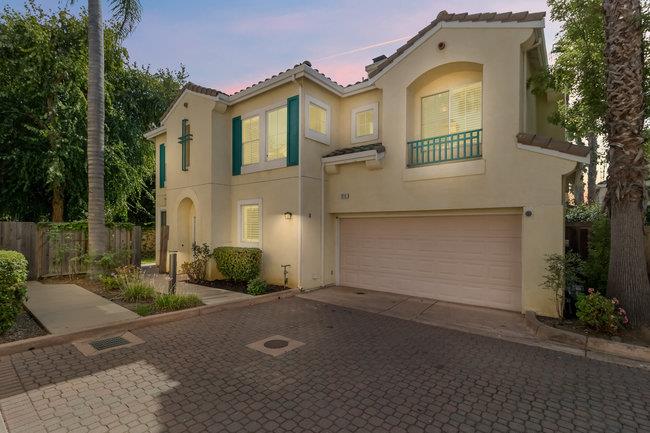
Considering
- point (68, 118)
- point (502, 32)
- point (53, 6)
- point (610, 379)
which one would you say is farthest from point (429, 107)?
point (53, 6)

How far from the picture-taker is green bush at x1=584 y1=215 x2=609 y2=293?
6609mm

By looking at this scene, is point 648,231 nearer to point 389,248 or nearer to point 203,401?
point 389,248

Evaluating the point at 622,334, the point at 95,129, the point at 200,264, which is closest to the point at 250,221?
the point at 200,264

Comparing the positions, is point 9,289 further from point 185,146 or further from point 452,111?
point 452,111

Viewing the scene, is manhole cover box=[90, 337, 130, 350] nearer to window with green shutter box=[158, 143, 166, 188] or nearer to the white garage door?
the white garage door

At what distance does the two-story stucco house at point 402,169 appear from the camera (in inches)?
297

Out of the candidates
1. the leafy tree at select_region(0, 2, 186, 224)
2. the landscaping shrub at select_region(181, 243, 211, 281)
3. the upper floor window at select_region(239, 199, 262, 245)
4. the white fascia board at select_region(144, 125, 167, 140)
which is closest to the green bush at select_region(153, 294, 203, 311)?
the landscaping shrub at select_region(181, 243, 211, 281)

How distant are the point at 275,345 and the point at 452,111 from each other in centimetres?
757

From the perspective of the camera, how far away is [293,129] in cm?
994

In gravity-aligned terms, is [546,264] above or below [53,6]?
below

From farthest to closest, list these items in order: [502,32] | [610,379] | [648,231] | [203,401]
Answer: [502,32]
[648,231]
[610,379]
[203,401]

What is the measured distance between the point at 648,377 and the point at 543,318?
89.6 inches

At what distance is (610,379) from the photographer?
4.49m

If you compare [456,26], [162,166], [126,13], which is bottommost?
[162,166]
